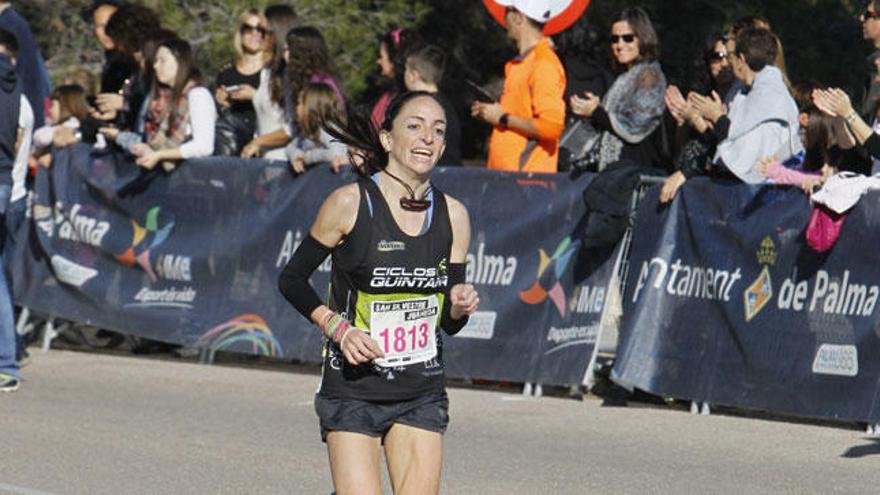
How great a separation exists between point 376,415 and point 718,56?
244 inches

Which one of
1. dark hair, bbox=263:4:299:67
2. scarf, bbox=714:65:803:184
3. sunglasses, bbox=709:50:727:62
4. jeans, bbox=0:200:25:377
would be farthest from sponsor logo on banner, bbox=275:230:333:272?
scarf, bbox=714:65:803:184

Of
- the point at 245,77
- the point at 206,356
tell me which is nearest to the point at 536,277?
the point at 206,356

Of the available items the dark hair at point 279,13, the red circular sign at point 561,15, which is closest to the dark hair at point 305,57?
the dark hair at point 279,13

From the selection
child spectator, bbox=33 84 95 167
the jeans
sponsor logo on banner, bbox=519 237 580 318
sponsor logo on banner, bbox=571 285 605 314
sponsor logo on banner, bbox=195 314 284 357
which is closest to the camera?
sponsor logo on banner, bbox=571 285 605 314

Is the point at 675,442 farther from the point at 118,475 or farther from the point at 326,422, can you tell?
the point at 326,422

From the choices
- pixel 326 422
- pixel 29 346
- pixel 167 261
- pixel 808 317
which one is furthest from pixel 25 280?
pixel 326 422

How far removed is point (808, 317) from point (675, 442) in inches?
43.8

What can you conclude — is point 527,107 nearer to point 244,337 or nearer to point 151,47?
point 244,337

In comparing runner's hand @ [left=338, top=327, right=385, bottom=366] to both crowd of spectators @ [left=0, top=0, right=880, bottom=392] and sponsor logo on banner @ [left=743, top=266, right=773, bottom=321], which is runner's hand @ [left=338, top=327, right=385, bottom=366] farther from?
sponsor logo on banner @ [left=743, top=266, right=773, bottom=321]

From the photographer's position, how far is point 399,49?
510 inches

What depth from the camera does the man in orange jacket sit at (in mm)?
11688

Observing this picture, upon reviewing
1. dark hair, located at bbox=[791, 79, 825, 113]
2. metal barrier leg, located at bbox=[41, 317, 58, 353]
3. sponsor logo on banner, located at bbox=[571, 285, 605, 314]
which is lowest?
metal barrier leg, located at bbox=[41, 317, 58, 353]

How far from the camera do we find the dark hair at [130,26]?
14523 mm

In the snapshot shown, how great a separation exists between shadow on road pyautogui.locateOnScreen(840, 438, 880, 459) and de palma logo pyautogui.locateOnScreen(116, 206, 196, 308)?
17.9 ft
